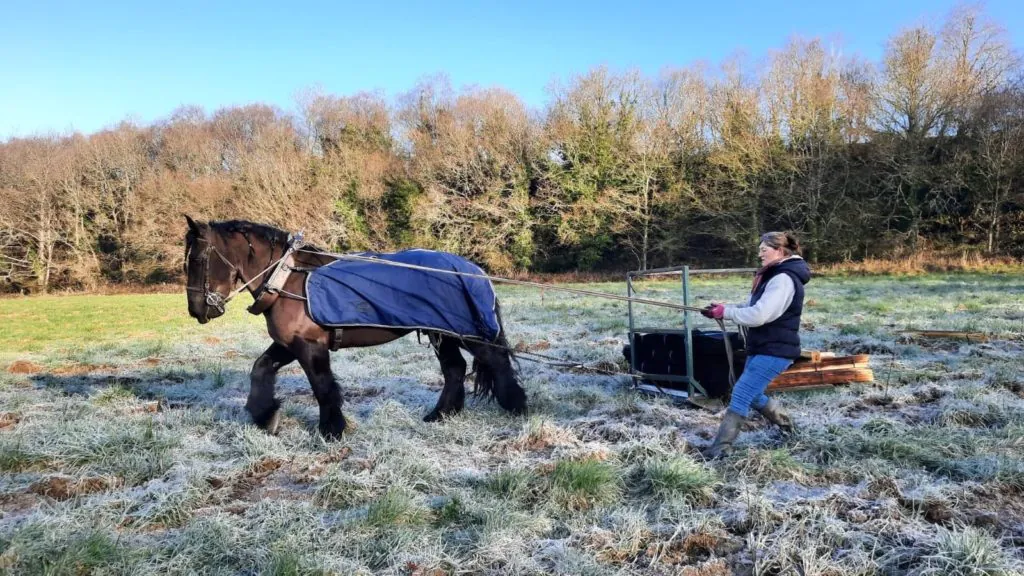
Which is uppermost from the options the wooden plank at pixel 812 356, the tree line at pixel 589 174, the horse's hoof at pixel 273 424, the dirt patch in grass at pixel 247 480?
the tree line at pixel 589 174

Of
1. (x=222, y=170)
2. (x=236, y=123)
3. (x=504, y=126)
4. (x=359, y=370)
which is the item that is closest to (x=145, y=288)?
(x=222, y=170)

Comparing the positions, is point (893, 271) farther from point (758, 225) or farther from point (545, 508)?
point (545, 508)

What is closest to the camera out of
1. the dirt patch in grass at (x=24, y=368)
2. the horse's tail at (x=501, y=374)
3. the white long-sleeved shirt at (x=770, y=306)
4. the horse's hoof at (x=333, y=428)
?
the white long-sleeved shirt at (x=770, y=306)

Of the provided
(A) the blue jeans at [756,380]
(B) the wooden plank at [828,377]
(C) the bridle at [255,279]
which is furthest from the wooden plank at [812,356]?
(C) the bridle at [255,279]

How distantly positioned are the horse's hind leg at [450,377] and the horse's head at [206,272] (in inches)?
75.5

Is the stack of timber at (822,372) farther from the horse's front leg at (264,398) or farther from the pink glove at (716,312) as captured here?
the horse's front leg at (264,398)

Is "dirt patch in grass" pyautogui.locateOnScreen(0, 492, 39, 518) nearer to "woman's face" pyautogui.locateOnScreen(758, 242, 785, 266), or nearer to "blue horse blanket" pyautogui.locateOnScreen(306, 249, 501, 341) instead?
"blue horse blanket" pyautogui.locateOnScreen(306, 249, 501, 341)

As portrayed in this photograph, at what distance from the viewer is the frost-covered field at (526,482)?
9.66 ft

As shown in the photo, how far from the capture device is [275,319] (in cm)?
519

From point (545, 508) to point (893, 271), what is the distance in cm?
2438

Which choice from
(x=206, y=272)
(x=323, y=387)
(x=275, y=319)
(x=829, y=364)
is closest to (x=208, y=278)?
(x=206, y=272)

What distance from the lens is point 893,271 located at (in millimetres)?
22969

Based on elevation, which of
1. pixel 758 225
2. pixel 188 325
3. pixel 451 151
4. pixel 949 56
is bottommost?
pixel 188 325

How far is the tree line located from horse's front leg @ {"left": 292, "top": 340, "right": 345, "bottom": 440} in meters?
26.5
